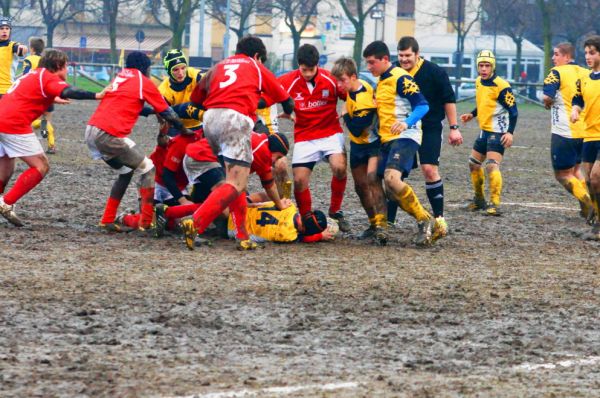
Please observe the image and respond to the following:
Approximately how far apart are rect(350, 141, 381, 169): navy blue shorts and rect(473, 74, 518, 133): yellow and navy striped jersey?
3174 mm

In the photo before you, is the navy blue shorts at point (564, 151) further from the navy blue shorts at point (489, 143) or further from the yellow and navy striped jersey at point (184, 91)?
the yellow and navy striped jersey at point (184, 91)

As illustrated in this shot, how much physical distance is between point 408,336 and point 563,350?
87 cm

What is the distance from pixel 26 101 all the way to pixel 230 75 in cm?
228

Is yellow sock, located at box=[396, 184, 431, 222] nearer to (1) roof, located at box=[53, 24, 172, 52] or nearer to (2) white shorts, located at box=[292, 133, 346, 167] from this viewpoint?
(2) white shorts, located at box=[292, 133, 346, 167]

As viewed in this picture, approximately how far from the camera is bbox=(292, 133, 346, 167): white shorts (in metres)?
11.5

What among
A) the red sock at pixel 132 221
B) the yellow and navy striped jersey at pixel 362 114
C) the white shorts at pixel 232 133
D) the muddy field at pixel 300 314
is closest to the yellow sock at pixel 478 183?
the muddy field at pixel 300 314

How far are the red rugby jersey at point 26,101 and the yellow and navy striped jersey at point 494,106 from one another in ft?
17.3

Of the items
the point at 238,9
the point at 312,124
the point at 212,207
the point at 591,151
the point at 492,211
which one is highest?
the point at 238,9

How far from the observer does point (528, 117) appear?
41.7 metres

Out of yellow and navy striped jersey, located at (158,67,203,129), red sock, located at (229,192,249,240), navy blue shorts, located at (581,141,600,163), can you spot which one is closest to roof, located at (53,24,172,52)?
yellow and navy striped jersey, located at (158,67,203,129)

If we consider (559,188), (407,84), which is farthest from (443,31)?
(407,84)

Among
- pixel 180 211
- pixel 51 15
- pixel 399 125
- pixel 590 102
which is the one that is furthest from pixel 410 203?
pixel 51 15

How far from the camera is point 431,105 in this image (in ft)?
38.6

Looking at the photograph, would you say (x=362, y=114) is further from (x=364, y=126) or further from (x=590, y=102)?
(x=590, y=102)
